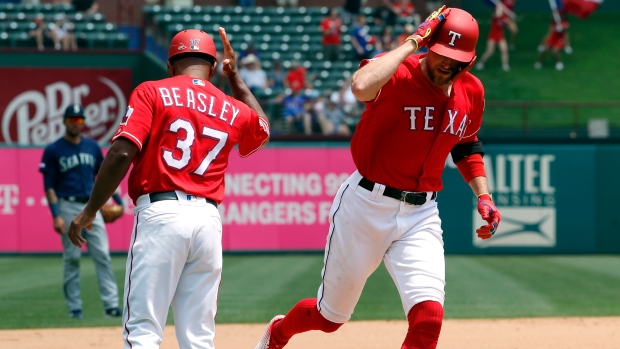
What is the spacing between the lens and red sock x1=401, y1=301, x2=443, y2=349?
5.25 m

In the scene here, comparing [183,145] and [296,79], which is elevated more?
[183,145]

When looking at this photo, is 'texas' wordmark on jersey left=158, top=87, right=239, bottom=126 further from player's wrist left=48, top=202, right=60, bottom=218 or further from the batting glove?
player's wrist left=48, top=202, right=60, bottom=218

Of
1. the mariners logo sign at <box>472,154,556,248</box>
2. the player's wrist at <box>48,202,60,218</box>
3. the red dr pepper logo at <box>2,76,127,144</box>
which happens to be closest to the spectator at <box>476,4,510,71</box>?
the mariners logo sign at <box>472,154,556,248</box>

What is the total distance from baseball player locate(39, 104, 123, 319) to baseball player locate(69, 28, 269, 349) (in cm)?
A: 452

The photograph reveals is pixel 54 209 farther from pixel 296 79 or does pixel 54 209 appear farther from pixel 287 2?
pixel 287 2

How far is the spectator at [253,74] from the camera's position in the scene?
20.5 metres

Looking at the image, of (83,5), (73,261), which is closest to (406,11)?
(83,5)

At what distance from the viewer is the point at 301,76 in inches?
811

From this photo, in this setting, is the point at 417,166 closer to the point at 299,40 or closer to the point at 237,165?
the point at 237,165

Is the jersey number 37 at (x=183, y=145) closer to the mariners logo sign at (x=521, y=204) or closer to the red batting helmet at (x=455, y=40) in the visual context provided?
the red batting helmet at (x=455, y=40)

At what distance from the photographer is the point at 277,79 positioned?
21078 millimetres

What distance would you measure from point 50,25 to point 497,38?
11.3 m

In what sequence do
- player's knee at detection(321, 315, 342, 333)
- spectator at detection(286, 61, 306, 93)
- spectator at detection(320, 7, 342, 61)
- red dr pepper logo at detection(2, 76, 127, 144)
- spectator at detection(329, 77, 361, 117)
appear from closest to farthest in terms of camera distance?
player's knee at detection(321, 315, 342, 333), spectator at detection(329, 77, 361, 117), red dr pepper logo at detection(2, 76, 127, 144), spectator at detection(286, 61, 306, 93), spectator at detection(320, 7, 342, 61)

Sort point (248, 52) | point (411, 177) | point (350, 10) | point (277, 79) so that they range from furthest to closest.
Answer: point (350, 10)
point (248, 52)
point (277, 79)
point (411, 177)
